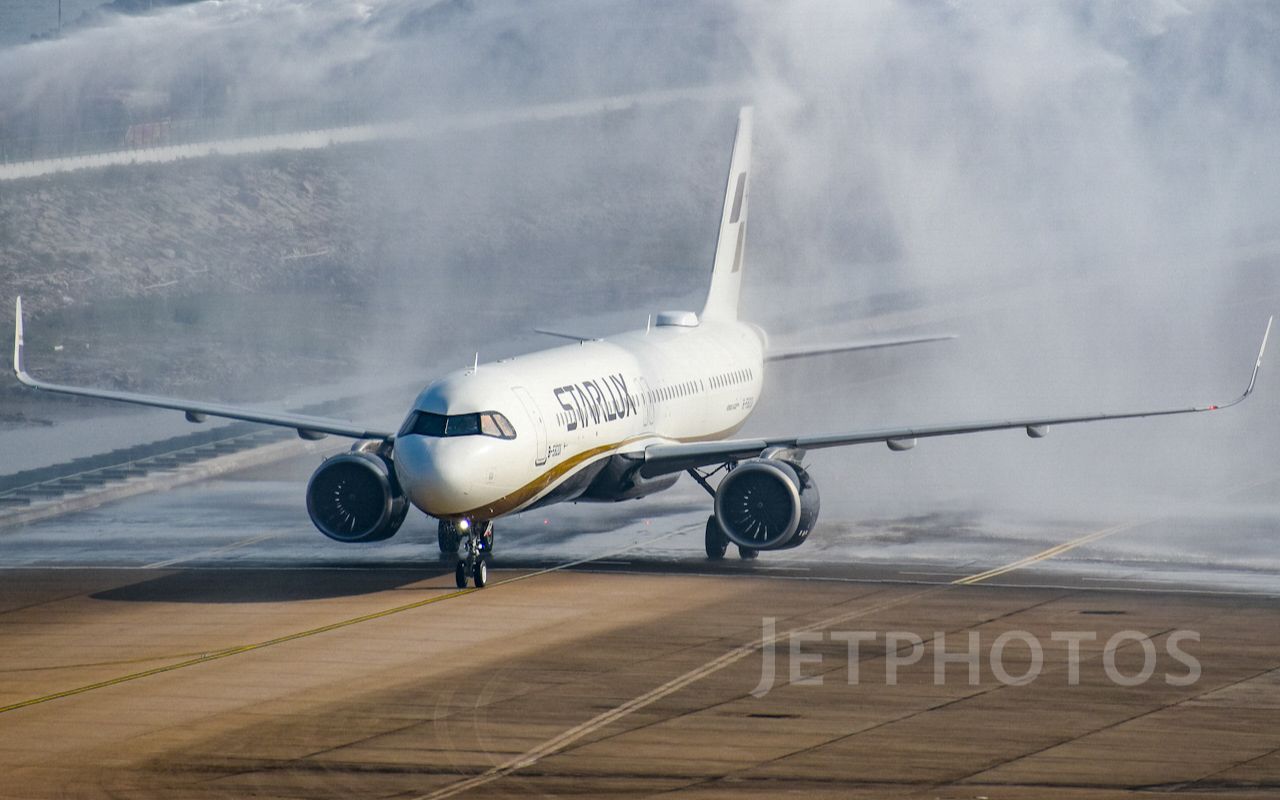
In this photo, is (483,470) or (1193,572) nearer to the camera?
(483,470)

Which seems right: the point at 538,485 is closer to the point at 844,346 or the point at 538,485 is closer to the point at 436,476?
the point at 436,476

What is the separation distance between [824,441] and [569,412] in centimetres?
615

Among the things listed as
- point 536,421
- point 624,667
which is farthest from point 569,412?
point 624,667

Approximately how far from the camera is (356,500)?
47.1 metres

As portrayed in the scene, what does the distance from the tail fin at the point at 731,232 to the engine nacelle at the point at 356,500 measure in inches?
594

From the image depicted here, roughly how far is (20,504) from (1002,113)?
49.3 meters

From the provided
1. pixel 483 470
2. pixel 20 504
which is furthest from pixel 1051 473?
pixel 20 504

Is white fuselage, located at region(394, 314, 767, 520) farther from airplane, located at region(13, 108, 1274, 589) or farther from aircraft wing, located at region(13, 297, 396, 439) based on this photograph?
aircraft wing, located at region(13, 297, 396, 439)

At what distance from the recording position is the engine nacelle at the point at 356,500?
4681cm

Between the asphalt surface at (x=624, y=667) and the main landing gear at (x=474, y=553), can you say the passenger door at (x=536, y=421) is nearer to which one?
the main landing gear at (x=474, y=553)

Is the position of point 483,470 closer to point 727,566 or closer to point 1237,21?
point 727,566

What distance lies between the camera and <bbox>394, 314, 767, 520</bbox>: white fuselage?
42.6 metres

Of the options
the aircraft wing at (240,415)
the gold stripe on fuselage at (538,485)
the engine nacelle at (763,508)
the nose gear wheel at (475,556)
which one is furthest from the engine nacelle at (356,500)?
the engine nacelle at (763,508)

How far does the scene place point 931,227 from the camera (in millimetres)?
104312
